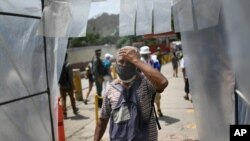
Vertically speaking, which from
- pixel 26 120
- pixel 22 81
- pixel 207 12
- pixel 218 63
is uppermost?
pixel 207 12

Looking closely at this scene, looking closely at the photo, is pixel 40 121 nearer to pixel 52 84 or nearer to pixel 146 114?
pixel 52 84

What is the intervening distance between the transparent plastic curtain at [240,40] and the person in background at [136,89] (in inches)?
35.5

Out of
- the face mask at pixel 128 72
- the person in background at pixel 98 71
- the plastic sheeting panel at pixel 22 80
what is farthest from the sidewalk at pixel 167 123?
the face mask at pixel 128 72

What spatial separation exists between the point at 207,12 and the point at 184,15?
0.41m

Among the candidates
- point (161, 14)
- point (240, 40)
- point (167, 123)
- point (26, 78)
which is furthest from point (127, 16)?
point (167, 123)

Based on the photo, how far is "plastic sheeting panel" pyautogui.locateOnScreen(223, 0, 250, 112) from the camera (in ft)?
6.45

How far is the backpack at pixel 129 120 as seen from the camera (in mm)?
3283

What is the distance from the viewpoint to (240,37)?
2117mm

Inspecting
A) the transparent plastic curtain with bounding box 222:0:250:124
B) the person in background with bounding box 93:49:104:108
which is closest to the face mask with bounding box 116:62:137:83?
the transparent plastic curtain with bounding box 222:0:250:124

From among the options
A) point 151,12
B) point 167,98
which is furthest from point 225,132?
point 167,98

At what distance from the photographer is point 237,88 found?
8.57 feet

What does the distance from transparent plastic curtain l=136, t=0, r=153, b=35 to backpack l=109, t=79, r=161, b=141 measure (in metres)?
0.78

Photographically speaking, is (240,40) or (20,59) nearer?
(240,40)

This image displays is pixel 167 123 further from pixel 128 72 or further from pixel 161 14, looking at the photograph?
pixel 128 72
